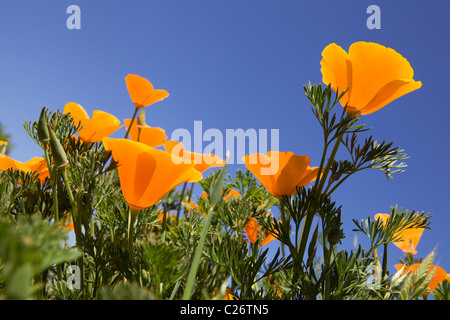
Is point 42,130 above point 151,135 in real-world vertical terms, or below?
below

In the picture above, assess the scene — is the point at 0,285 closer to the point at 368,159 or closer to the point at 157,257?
the point at 157,257

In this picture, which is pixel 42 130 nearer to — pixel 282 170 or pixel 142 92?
pixel 282 170

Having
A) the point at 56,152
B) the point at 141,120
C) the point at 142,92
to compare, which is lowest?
the point at 56,152

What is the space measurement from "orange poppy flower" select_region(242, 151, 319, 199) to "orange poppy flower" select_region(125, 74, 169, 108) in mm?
607

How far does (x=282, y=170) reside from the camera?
2.57 feet

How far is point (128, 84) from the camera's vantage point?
1255mm

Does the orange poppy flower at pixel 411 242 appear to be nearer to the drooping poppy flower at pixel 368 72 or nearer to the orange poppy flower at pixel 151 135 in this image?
the drooping poppy flower at pixel 368 72

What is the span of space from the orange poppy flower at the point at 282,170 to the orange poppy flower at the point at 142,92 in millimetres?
607

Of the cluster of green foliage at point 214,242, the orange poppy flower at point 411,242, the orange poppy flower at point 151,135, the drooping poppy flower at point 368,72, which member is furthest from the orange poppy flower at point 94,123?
the orange poppy flower at point 411,242

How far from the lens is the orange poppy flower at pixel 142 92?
4.08 feet

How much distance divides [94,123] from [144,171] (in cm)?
37

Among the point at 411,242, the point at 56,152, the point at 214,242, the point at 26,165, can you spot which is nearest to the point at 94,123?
the point at 26,165

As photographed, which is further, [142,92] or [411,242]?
[142,92]

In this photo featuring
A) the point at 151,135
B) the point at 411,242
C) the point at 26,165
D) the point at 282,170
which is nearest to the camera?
the point at 282,170
